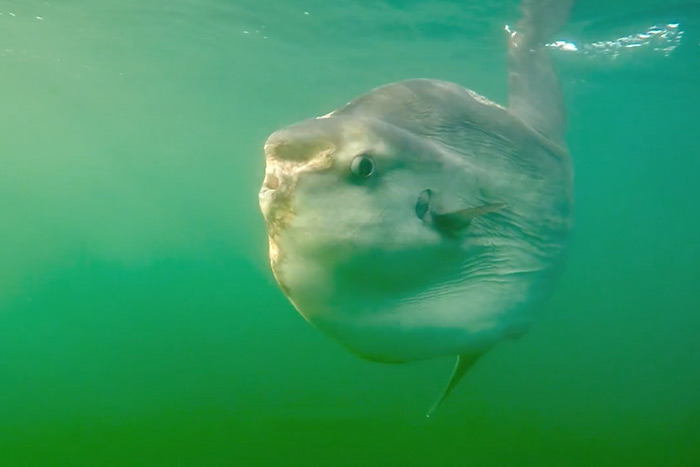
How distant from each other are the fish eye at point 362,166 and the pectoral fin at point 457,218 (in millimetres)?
274

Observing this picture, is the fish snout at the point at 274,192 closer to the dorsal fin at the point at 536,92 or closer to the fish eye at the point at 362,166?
the fish eye at the point at 362,166

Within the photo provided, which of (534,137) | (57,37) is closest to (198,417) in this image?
(534,137)

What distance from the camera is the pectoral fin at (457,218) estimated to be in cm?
171

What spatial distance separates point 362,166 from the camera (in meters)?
1.57

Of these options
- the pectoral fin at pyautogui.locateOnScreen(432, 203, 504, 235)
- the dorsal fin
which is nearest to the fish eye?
the pectoral fin at pyautogui.locateOnScreen(432, 203, 504, 235)

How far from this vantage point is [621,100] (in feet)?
81.8

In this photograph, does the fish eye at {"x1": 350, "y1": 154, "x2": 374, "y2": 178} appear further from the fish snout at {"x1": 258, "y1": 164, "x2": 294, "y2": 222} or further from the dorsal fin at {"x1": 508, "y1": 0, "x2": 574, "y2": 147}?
the dorsal fin at {"x1": 508, "y1": 0, "x2": 574, "y2": 147}

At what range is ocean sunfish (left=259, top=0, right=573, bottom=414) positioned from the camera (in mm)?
1539

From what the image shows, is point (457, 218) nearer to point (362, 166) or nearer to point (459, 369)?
point (362, 166)

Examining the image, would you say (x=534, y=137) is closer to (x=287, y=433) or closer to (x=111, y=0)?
(x=287, y=433)

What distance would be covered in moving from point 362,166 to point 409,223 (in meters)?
0.21

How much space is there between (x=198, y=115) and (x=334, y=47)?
789 inches

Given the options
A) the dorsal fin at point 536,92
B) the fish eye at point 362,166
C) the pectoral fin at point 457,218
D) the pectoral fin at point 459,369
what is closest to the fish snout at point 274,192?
the fish eye at point 362,166

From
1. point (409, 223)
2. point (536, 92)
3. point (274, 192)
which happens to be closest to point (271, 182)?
point (274, 192)
